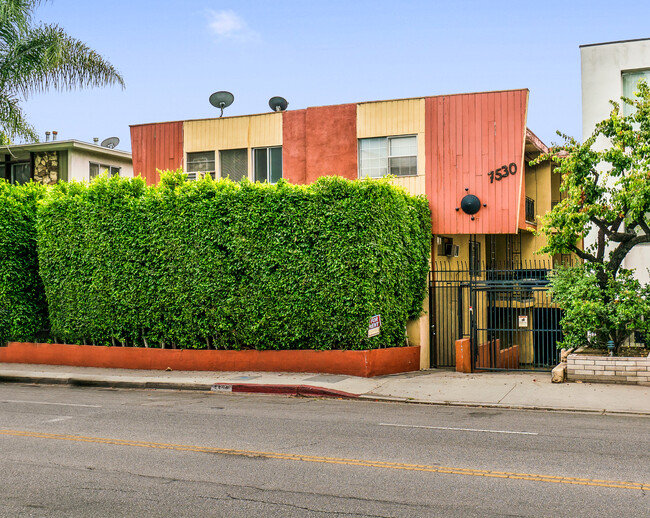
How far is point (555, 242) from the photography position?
1570 centimetres

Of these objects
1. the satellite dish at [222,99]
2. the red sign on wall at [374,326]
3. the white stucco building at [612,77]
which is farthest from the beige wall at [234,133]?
the white stucco building at [612,77]

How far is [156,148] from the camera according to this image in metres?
24.0

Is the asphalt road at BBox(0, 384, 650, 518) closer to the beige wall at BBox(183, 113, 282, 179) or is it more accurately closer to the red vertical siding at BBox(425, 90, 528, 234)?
the red vertical siding at BBox(425, 90, 528, 234)

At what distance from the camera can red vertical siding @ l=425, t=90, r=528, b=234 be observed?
19.5 meters

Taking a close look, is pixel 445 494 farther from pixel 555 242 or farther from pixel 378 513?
pixel 555 242

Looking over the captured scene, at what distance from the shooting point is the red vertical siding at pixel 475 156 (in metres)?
19.5

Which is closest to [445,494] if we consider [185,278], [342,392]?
[342,392]

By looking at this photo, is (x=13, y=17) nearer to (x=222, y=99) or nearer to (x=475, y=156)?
(x=222, y=99)

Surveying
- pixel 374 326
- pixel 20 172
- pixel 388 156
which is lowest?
pixel 374 326

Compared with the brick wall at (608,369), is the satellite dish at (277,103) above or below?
above

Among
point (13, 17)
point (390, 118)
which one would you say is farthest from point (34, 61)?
point (390, 118)

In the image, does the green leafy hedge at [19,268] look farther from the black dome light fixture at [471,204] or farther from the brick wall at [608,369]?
the brick wall at [608,369]

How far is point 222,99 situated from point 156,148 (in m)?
2.83

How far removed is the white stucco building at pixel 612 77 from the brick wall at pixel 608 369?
4909 millimetres
